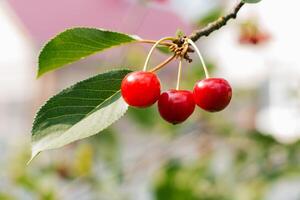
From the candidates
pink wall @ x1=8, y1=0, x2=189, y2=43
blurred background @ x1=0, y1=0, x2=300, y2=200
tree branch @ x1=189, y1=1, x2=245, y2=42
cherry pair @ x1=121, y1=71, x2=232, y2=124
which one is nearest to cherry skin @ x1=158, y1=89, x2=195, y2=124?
cherry pair @ x1=121, y1=71, x2=232, y2=124

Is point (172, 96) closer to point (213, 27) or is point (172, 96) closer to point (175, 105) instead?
point (175, 105)

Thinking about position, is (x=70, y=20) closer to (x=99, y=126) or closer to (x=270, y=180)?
(x=270, y=180)

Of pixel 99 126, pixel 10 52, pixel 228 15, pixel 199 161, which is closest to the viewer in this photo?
pixel 99 126

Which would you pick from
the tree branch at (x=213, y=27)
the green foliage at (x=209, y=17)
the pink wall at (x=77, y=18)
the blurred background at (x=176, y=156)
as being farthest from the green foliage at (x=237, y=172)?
the pink wall at (x=77, y=18)

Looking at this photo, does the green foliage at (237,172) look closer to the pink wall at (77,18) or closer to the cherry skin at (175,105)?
the cherry skin at (175,105)

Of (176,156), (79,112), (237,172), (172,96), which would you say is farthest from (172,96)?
(176,156)

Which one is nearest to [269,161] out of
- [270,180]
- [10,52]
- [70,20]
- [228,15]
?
[270,180]

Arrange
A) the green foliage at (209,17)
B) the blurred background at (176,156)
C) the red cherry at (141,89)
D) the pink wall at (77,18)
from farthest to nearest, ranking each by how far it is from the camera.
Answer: the pink wall at (77,18)
the blurred background at (176,156)
the green foliage at (209,17)
the red cherry at (141,89)
